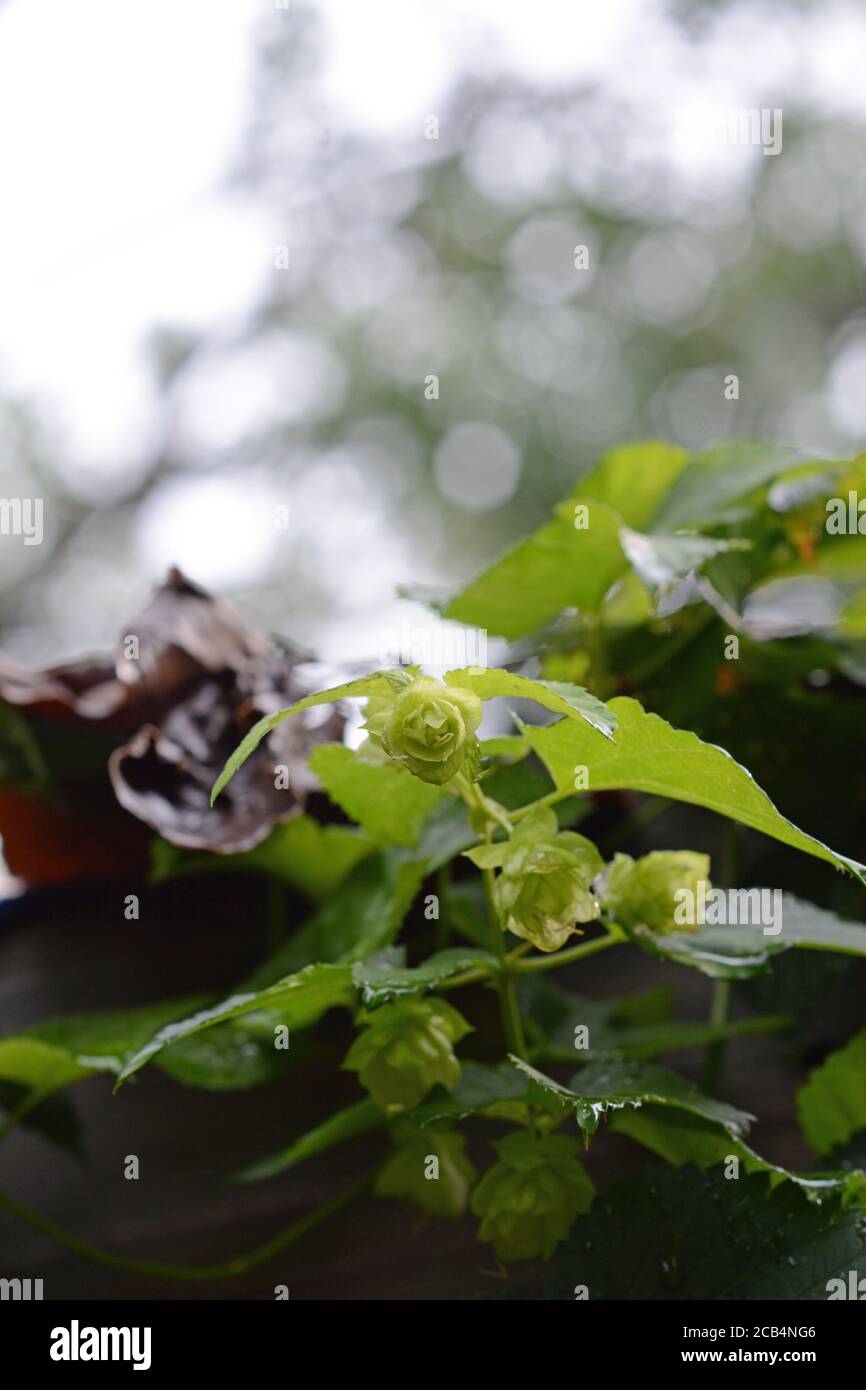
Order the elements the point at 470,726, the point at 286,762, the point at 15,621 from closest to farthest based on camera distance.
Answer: the point at 470,726 < the point at 286,762 < the point at 15,621

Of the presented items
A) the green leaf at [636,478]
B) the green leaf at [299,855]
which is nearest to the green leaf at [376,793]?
the green leaf at [299,855]

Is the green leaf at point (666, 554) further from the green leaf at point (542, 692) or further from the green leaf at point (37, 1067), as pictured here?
the green leaf at point (37, 1067)

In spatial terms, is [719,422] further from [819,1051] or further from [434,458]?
[819,1051]

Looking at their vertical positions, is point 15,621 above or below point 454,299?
below

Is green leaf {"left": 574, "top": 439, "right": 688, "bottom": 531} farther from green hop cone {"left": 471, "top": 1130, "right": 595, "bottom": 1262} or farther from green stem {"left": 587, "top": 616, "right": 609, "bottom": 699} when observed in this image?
green hop cone {"left": 471, "top": 1130, "right": 595, "bottom": 1262}

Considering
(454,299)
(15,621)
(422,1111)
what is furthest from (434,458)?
(422,1111)

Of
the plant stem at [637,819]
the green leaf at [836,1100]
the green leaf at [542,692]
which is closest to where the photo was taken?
the green leaf at [542,692]
